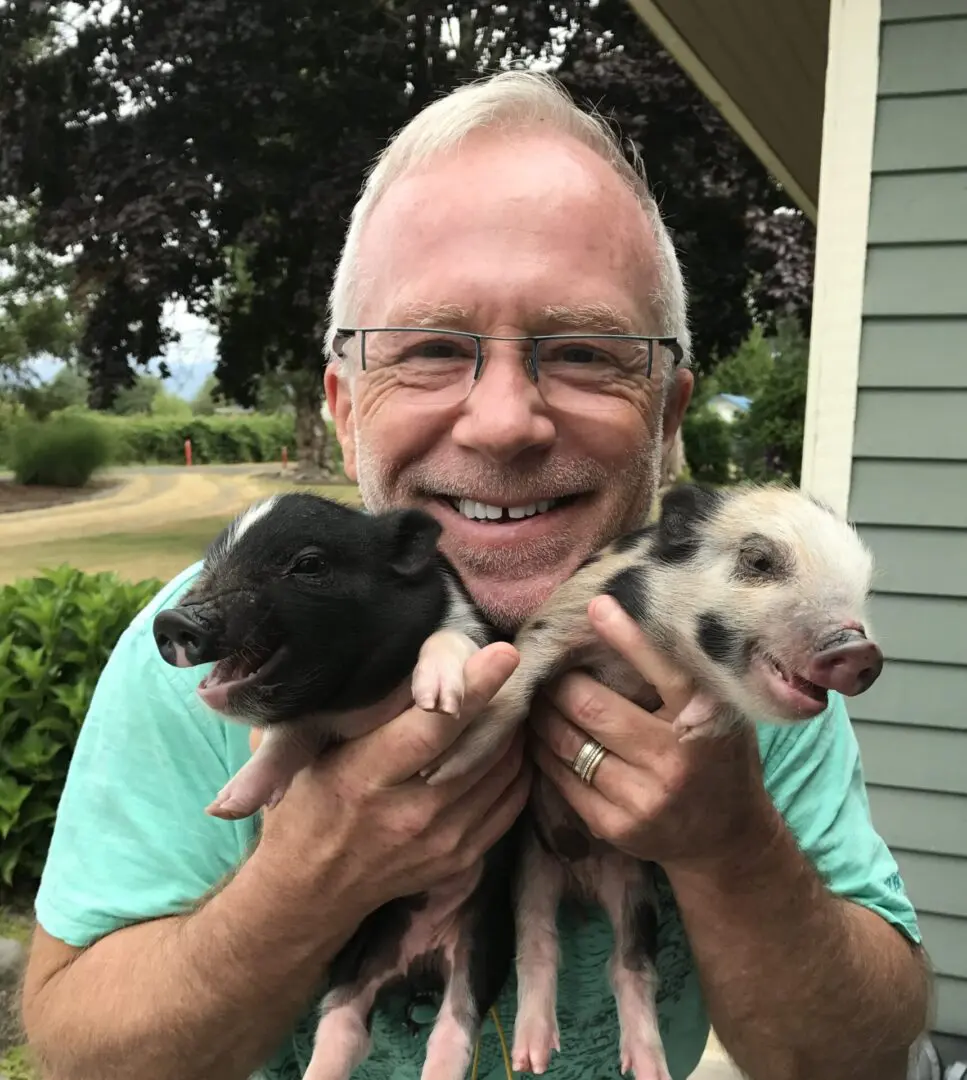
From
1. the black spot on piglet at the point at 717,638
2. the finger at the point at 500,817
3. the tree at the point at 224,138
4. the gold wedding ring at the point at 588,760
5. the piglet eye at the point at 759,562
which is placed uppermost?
the tree at the point at 224,138

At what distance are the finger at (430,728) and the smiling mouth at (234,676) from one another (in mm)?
150

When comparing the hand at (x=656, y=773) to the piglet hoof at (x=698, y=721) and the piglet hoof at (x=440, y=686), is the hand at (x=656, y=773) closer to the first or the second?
the piglet hoof at (x=698, y=721)

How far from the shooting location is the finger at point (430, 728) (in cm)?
108

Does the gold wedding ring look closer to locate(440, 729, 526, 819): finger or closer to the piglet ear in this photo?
locate(440, 729, 526, 819): finger

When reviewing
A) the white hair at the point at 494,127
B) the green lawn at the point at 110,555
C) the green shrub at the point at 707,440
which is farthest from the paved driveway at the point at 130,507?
the green shrub at the point at 707,440

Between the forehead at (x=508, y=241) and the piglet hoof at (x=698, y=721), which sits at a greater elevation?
the forehead at (x=508, y=241)

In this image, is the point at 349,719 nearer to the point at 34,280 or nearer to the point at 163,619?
the point at 163,619

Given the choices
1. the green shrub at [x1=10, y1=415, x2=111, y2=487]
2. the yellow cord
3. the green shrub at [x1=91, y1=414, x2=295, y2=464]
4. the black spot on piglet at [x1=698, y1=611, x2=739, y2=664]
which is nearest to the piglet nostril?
the black spot on piglet at [x1=698, y1=611, x2=739, y2=664]

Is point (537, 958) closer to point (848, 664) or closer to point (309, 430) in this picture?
point (848, 664)

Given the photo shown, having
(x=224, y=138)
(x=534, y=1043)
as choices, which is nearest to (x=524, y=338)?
(x=534, y=1043)

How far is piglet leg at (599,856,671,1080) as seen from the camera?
1.28 meters

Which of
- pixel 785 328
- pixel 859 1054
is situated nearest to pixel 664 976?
pixel 859 1054

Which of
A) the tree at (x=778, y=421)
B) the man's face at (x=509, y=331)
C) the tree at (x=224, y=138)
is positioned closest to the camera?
the man's face at (x=509, y=331)

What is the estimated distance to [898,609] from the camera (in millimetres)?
3000
